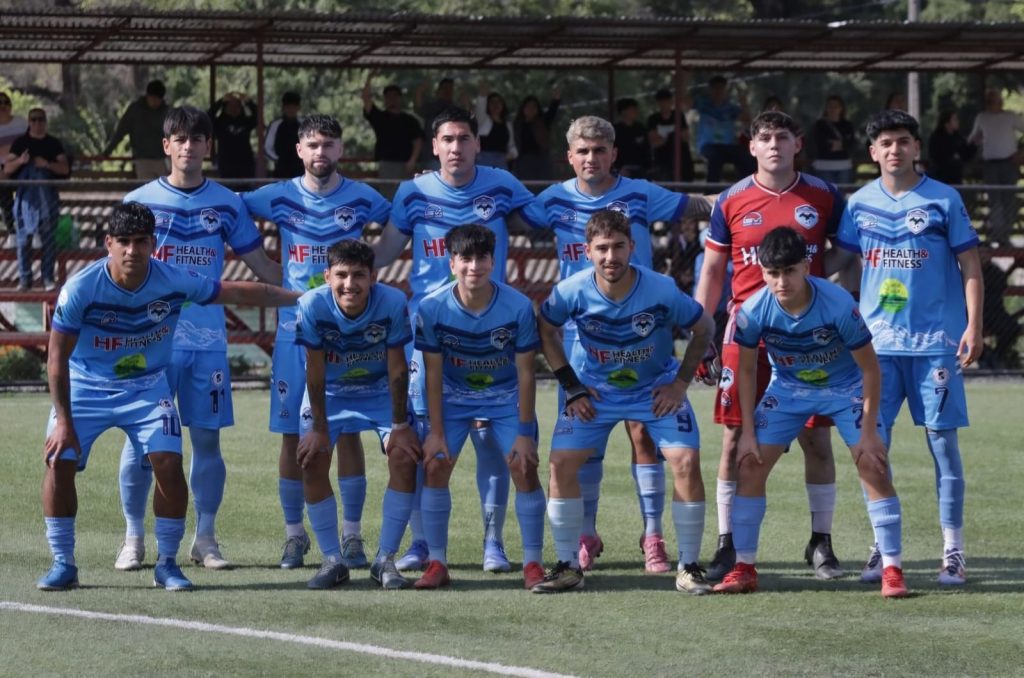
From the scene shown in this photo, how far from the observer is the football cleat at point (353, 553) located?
8516 millimetres

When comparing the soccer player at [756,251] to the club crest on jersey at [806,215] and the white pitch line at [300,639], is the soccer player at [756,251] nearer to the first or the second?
the club crest on jersey at [806,215]

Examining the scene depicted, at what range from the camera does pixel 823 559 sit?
27.2 feet

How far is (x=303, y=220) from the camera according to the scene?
8.69 meters

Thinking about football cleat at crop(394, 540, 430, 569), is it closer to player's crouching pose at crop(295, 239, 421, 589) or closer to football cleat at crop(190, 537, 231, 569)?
player's crouching pose at crop(295, 239, 421, 589)

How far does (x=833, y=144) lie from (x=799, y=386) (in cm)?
1282

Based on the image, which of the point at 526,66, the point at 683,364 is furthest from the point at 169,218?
the point at 526,66

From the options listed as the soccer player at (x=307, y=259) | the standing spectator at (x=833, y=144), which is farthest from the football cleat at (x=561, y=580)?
the standing spectator at (x=833, y=144)

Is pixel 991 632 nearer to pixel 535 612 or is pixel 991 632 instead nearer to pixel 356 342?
pixel 535 612

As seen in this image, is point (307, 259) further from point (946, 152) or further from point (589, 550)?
point (946, 152)

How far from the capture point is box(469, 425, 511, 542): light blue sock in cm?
852

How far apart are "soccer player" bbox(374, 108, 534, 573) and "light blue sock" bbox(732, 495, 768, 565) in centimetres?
127

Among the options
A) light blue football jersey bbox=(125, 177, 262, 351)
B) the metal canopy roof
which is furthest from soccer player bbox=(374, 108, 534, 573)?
the metal canopy roof

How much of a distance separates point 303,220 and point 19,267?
350 inches

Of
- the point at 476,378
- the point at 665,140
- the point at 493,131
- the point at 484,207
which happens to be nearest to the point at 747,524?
the point at 476,378
